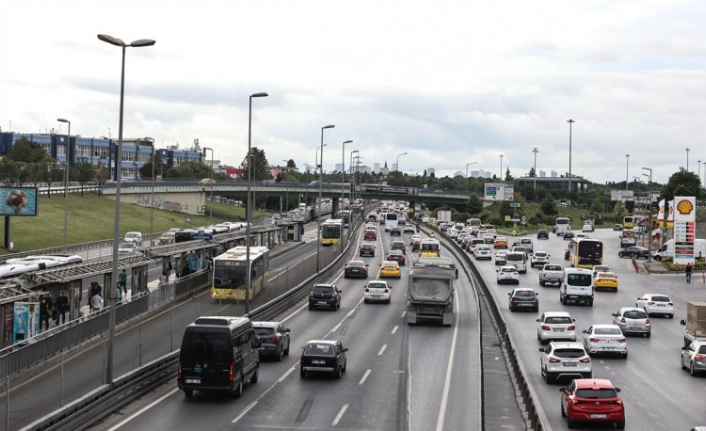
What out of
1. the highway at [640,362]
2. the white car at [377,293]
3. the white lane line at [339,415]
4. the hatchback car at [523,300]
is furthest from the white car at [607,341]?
the white car at [377,293]

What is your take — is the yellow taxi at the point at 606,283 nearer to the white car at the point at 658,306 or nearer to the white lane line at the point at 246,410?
the white car at the point at 658,306

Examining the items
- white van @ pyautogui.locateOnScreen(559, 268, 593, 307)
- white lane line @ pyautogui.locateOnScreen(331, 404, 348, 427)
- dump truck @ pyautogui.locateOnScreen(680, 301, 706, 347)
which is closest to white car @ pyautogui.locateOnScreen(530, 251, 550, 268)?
white van @ pyautogui.locateOnScreen(559, 268, 593, 307)

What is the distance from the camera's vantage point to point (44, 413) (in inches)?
848

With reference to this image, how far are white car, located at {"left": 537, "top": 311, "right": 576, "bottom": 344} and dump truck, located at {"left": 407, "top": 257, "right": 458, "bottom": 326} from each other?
6638 mm

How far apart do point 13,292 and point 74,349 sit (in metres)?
3.25

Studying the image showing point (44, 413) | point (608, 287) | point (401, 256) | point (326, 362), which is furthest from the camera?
point (401, 256)

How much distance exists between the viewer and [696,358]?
33281 mm

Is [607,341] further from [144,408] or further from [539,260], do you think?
[539,260]

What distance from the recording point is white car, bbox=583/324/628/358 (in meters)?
37.0

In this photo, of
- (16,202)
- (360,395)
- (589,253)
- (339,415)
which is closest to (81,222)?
(16,202)

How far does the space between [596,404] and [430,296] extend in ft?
76.8

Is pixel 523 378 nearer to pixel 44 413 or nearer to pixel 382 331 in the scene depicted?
pixel 44 413

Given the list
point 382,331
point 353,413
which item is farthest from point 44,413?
point 382,331

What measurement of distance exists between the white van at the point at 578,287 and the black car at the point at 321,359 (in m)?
28.2
